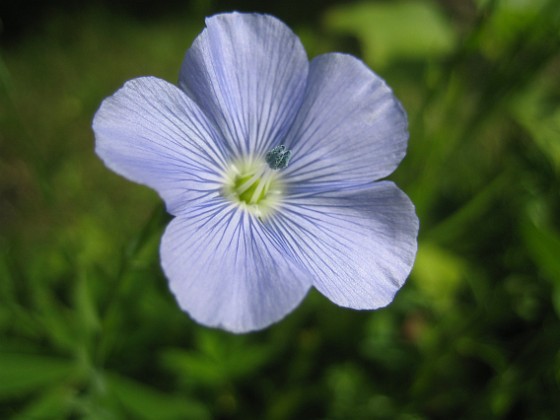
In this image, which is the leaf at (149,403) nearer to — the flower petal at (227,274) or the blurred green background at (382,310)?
the blurred green background at (382,310)

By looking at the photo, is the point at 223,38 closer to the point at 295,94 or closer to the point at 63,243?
the point at 295,94

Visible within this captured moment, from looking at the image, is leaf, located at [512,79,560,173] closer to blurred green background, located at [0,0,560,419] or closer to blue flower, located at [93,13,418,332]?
blurred green background, located at [0,0,560,419]

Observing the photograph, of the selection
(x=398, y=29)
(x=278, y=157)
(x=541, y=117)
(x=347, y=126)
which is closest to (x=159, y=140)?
(x=278, y=157)

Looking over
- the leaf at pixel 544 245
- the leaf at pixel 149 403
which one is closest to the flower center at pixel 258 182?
the leaf at pixel 544 245

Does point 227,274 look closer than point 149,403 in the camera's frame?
Yes

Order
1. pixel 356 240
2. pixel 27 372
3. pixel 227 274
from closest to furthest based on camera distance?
pixel 227 274
pixel 356 240
pixel 27 372

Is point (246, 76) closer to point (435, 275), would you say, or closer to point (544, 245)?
point (544, 245)

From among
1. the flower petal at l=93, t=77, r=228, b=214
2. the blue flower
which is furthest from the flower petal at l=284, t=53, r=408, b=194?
the flower petal at l=93, t=77, r=228, b=214
